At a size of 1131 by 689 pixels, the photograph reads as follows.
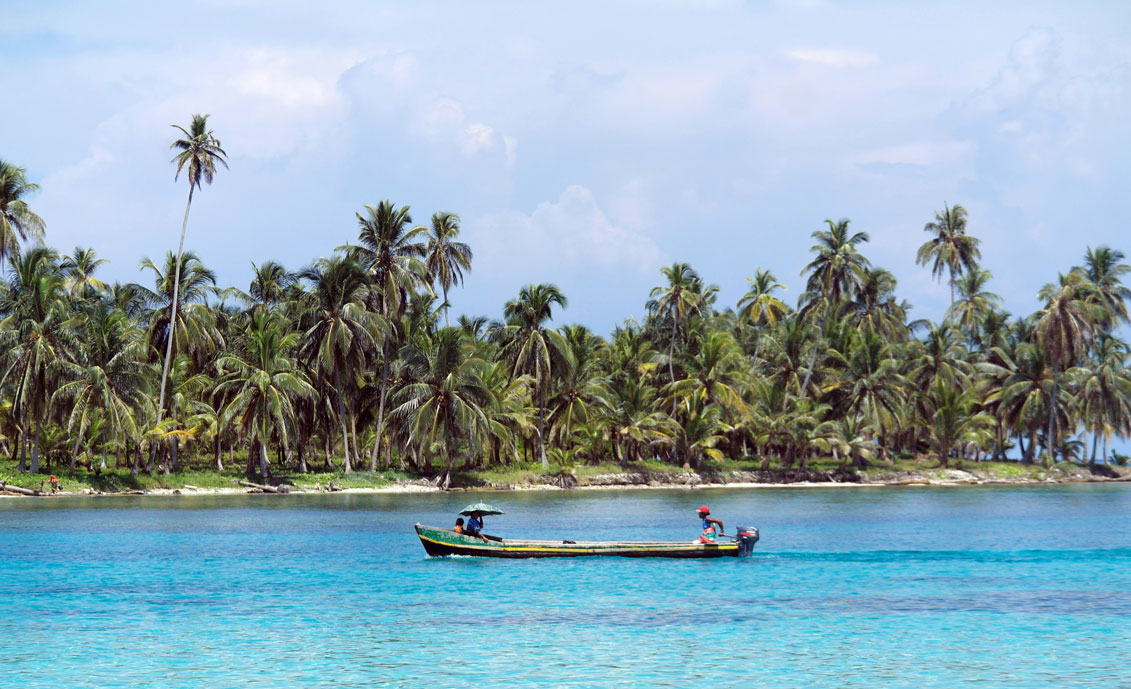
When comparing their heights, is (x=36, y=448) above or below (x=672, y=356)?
below

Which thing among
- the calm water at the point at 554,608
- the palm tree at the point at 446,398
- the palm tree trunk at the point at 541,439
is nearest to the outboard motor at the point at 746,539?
the calm water at the point at 554,608

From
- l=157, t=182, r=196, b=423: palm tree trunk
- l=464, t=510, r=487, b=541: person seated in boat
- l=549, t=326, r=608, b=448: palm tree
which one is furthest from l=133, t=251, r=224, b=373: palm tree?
l=464, t=510, r=487, b=541: person seated in boat

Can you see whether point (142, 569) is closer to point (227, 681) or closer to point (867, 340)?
point (227, 681)

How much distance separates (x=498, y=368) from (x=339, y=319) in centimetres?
1189

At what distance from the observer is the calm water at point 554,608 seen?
810 inches

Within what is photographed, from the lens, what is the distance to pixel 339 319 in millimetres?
77938

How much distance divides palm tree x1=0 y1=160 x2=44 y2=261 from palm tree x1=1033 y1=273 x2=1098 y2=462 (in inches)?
3107

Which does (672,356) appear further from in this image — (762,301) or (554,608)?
(554,608)

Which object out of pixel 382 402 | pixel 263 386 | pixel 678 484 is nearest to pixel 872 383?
pixel 678 484

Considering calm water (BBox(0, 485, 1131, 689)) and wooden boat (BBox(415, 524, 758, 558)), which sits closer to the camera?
calm water (BBox(0, 485, 1131, 689))

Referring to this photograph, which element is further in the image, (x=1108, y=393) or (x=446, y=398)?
(x=1108, y=393)

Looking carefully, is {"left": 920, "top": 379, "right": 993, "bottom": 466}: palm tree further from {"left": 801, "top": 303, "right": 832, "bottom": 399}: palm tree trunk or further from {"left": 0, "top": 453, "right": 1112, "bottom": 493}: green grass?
{"left": 801, "top": 303, "right": 832, "bottom": 399}: palm tree trunk

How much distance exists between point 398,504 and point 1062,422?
66.5 meters

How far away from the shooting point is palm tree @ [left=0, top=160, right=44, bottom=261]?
240ft
